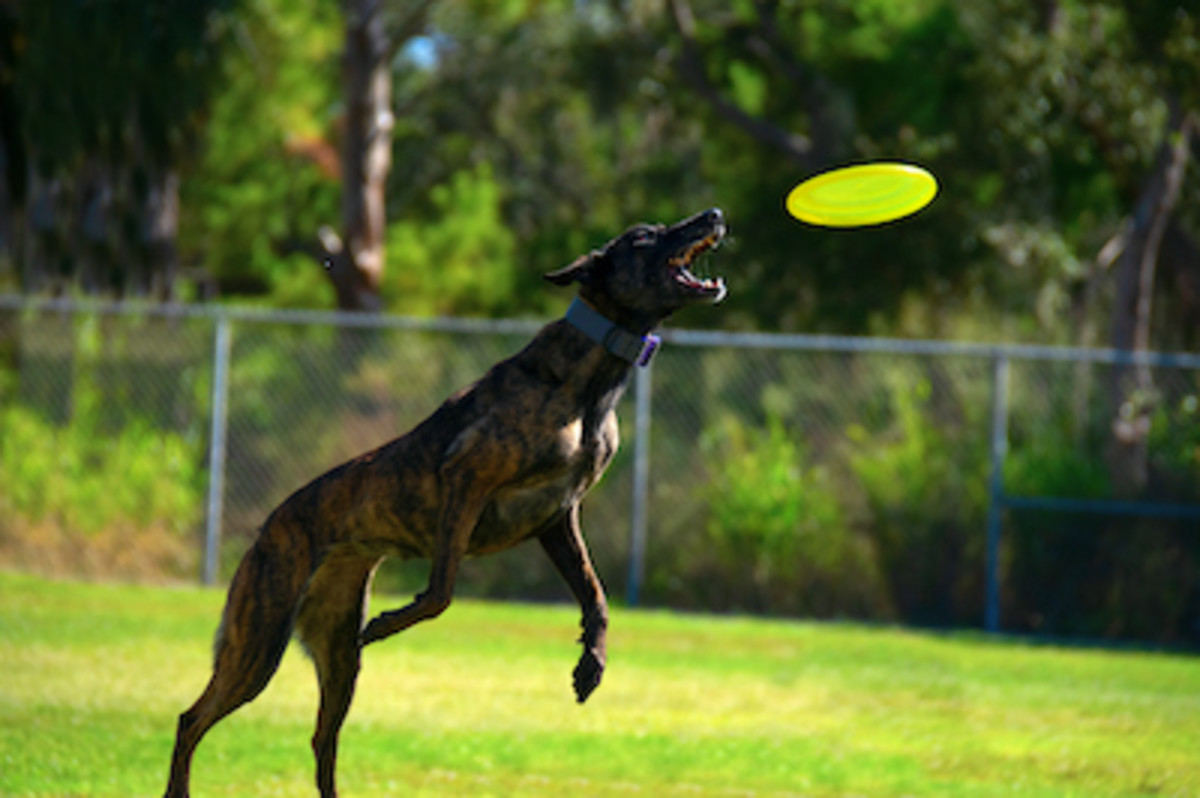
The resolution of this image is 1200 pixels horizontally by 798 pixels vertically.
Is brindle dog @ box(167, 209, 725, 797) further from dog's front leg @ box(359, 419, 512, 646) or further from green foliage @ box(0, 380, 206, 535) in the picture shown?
green foliage @ box(0, 380, 206, 535)

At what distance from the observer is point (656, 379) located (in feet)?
47.2

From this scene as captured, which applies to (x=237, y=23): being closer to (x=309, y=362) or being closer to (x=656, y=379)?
(x=309, y=362)

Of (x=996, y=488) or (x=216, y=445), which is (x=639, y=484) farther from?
(x=216, y=445)

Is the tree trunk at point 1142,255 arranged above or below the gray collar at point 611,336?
above

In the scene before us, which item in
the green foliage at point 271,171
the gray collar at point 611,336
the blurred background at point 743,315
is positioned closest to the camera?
the gray collar at point 611,336

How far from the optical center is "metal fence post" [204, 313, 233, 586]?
514 inches

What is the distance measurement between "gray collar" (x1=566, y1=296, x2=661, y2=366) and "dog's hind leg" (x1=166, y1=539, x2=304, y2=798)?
4.21ft

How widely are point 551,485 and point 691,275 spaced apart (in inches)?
31.5

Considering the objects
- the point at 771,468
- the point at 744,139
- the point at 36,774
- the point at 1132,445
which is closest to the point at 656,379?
the point at 771,468

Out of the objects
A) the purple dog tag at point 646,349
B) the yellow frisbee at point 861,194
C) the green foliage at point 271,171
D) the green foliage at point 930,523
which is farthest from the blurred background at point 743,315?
the purple dog tag at point 646,349

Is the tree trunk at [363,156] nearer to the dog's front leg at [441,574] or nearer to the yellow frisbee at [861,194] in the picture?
the yellow frisbee at [861,194]

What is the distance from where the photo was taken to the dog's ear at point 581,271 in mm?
5055

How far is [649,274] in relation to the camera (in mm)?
5078

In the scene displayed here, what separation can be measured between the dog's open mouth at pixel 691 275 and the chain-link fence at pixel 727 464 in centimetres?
753
